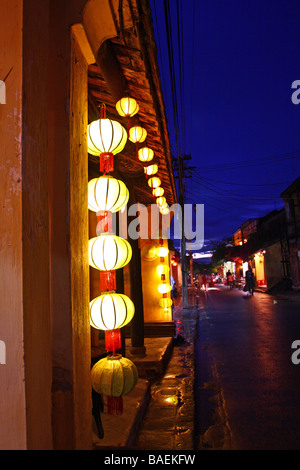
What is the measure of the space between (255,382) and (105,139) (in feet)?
19.1

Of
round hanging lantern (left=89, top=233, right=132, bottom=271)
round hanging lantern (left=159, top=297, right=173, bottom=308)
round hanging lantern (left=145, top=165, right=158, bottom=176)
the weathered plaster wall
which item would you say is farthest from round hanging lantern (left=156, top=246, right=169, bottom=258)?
the weathered plaster wall

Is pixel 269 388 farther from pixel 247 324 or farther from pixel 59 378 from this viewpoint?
pixel 247 324

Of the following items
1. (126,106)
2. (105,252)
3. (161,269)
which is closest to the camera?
(105,252)

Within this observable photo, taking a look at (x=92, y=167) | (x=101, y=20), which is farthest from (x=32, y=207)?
(x=92, y=167)

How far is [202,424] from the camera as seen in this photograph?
521 cm

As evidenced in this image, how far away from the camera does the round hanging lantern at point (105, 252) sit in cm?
382

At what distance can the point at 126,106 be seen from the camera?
552 centimetres

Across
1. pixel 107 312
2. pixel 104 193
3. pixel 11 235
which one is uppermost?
pixel 104 193

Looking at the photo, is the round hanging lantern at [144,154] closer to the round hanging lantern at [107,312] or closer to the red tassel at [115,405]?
the round hanging lantern at [107,312]

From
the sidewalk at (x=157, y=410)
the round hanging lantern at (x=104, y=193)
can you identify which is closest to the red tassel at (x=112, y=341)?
the sidewalk at (x=157, y=410)

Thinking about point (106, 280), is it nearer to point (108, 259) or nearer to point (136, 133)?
point (108, 259)

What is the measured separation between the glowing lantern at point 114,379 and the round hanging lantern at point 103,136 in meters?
2.65

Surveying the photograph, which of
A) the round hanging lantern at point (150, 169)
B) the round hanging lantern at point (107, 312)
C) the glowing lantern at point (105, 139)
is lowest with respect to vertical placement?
the round hanging lantern at point (107, 312)

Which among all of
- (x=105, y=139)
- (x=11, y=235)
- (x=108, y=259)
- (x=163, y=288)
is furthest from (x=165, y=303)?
(x=11, y=235)
